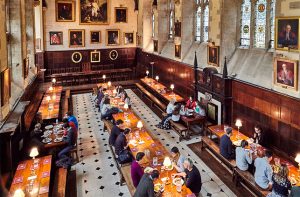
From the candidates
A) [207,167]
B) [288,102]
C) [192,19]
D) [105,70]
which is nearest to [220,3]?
[192,19]

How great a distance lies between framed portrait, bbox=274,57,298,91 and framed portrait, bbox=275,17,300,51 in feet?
1.23

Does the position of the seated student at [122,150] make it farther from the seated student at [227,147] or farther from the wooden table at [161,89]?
the wooden table at [161,89]

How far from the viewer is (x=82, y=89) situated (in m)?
18.1

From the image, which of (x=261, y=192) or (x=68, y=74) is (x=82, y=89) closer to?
(x=68, y=74)

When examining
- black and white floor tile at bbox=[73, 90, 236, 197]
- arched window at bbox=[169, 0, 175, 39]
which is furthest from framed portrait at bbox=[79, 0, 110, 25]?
black and white floor tile at bbox=[73, 90, 236, 197]

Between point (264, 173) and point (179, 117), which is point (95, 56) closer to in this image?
point (179, 117)

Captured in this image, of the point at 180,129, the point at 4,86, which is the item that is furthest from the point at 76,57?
the point at 4,86

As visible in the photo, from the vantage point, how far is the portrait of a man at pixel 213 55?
36.1 feet

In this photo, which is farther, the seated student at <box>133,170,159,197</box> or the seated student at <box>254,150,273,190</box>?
the seated student at <box>254,150,273,190</box>

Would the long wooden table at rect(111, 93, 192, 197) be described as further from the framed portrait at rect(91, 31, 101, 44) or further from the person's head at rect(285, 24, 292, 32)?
the framed portrait at rect(91, 31, 101, 44)

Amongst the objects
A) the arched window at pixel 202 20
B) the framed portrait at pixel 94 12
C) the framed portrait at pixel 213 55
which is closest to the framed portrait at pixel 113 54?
the framed portrait at pixel 94 12

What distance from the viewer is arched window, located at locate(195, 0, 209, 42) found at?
42.0 feet

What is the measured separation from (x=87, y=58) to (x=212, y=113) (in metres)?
12.6

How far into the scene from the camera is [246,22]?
1026 cm
